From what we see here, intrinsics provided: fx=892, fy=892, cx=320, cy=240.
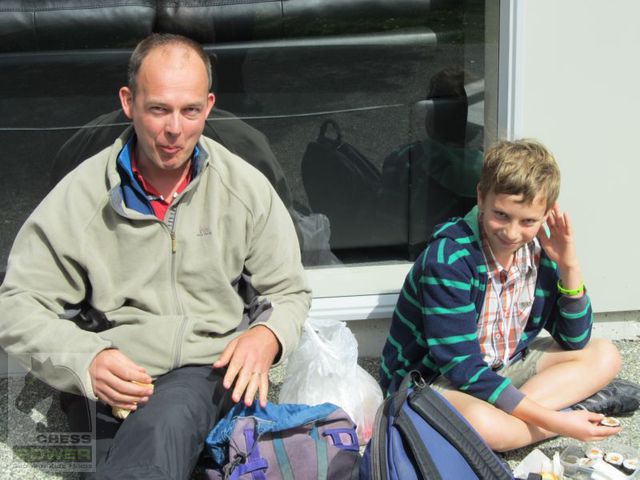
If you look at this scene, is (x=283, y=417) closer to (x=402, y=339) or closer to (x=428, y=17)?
(x=402, y=339)

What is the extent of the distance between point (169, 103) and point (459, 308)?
1.14m

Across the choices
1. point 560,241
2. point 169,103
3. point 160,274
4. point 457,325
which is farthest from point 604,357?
point 169,103

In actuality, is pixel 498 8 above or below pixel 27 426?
above

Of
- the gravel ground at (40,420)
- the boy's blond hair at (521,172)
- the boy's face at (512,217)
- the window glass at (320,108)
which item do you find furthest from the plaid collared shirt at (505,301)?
the window glass at (320,108)

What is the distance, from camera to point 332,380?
3.21m

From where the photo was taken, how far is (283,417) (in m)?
2.84

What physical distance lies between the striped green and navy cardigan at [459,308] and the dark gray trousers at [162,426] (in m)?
0.71

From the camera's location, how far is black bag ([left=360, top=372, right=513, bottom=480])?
2561 mm

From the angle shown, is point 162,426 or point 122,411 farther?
point 122,411

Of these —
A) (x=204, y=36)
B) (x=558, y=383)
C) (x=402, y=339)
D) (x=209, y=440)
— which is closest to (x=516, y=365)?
(x=558, y=383)

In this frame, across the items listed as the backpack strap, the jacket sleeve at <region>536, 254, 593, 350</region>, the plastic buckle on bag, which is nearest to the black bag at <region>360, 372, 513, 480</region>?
the backpack strap

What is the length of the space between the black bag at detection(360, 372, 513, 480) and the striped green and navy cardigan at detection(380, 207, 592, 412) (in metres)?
0.27

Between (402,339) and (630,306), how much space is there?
3.72 ft

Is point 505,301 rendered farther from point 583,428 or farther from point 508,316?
point 583,428
